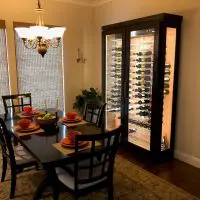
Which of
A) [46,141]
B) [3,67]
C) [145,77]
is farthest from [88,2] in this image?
[46,141]

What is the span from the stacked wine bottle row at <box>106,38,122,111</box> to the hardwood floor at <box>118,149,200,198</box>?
978 mm

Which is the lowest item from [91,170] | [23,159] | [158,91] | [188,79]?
[23,159]

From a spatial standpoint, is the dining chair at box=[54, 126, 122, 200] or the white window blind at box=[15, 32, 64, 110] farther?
the white window blind at box=[15, 32, 64, 110]

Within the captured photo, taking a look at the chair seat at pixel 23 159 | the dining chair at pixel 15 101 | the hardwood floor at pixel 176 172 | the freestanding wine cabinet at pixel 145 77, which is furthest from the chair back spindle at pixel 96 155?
the dining chair at pixel 15 101

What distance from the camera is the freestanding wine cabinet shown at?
10.2ft

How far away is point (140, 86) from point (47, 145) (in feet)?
6.12

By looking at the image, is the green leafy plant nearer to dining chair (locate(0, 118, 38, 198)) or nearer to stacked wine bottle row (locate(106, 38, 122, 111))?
stacked wine bottle row (locate(106, 38, 122, 111))

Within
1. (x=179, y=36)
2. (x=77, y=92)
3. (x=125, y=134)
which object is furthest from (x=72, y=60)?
(x=179, y=36)

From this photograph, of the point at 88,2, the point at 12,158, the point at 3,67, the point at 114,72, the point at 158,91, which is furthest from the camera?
the point at 88,2

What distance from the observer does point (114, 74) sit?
396 centimetres

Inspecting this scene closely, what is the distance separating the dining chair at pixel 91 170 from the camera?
190 centimetres

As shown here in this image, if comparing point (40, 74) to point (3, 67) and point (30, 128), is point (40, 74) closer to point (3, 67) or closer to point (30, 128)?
point (3, 67)

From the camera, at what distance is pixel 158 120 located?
3215 millimetres

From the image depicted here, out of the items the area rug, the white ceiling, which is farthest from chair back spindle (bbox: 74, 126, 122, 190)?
the white ceiling
